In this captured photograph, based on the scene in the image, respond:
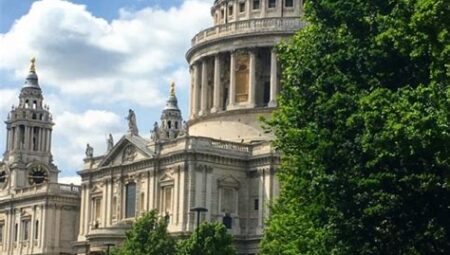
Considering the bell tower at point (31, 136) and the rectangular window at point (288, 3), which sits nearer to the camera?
the rectangular window at point (288, 3)

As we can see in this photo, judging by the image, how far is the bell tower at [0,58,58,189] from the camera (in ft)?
470

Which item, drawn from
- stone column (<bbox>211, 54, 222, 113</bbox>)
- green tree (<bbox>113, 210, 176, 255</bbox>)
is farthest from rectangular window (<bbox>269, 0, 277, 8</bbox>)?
green tree (<bbox>113, 210, 176, 255</bbox>)

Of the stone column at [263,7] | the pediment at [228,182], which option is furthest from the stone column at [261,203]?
the stone column at [263,7]

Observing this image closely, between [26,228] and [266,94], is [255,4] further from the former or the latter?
[26,228]

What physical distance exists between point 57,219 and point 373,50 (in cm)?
8817

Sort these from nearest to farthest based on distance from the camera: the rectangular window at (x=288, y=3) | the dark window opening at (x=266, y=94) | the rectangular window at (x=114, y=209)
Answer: the rectangular window at (x=114, y=209) < the dark window opening at (x=266, y=94) < the rectangular window at (x=288, y=3)

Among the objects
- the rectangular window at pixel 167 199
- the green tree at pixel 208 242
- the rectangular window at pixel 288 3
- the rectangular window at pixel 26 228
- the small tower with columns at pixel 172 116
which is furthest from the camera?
the small tower with columns at pixel 172 116

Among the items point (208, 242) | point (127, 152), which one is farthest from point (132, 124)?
point (208, 242)

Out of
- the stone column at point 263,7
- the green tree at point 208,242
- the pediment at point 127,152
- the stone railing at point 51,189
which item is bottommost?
the green tree at point 208,242

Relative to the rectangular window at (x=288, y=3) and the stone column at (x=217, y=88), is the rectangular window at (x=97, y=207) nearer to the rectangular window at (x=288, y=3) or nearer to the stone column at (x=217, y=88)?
the stone column at (x=217, y=88)

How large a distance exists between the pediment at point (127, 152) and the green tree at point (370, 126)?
6138 cm

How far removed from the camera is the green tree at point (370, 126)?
40656 mm

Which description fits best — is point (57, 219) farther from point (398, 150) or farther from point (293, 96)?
point (398, 150)

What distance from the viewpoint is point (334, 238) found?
46.2 m
